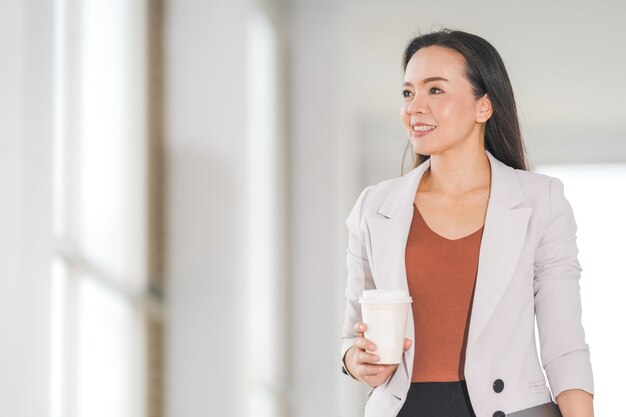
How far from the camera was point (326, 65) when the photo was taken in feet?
16.5

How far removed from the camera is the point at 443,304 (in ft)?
4.34

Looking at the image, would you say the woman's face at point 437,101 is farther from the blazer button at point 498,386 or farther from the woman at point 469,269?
the blazer button at point 498,386

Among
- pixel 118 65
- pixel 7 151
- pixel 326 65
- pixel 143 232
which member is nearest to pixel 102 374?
pixel 143 232

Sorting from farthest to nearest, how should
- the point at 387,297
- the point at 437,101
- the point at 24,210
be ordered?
the point at 24,210, the point at 437,101, the point at 387,297

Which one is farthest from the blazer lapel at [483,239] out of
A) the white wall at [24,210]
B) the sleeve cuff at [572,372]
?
the white wall at [24,210]

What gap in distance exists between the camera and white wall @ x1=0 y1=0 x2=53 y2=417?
1747 millimetres

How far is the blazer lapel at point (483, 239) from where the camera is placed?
4.25ft

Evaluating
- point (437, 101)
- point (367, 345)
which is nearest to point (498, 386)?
point (367, 345)

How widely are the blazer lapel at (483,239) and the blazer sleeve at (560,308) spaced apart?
5 cm

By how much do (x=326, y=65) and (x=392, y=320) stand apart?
3862 millimetres

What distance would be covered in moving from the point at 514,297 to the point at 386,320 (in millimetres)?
189

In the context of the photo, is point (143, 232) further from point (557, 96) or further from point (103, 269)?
point (557, 96)

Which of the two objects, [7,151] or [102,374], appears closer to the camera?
[7,151]

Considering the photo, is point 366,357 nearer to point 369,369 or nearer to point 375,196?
point 369,369
